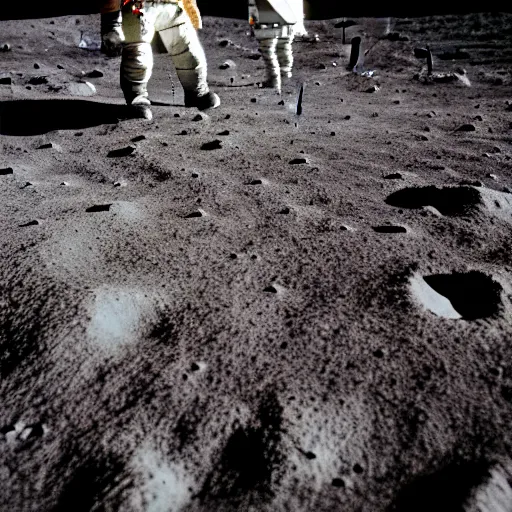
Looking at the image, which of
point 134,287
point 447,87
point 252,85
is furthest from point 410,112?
point 134,287

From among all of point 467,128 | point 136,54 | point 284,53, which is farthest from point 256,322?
point 284,53

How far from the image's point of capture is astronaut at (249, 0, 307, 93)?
317 cm

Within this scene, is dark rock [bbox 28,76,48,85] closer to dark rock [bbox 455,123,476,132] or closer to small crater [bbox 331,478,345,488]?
dark rock [bbox 455,123,476,132]

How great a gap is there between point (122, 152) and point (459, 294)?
157 cm

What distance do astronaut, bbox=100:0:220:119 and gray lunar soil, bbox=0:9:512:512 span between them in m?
0.55

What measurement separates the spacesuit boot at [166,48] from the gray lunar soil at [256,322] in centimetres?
55

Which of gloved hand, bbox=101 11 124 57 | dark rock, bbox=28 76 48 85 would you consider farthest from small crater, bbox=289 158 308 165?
dark rock, bbox=28 76 48 85

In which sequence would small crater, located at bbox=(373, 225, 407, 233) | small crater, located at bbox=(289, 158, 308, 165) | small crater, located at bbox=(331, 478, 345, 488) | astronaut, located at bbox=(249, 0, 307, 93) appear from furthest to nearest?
astronaut, located at bbox=(249, 0, 307, 93)
small crater, located at bbox=(289, 158, 308, 165)
small crater, located at bbox=(373, 225, 407, 233)
small crater, located at bbox=(331, 478, 345, 488)

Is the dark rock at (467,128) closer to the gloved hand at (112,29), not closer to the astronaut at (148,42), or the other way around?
the astronaut at (148,42)

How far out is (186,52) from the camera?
2918 mm

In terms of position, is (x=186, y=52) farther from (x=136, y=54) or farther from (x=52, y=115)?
(x=52, y=115)

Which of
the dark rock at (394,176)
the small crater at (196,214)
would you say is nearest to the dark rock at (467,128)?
the dark rock at (394,176)

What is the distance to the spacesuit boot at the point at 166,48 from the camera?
2600mm

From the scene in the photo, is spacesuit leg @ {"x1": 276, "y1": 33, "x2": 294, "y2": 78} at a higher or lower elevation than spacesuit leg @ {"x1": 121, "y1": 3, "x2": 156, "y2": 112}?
lower
